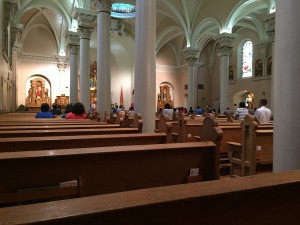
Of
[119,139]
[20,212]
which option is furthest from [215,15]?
[20,212]

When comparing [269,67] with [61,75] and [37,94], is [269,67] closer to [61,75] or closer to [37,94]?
[61,75]

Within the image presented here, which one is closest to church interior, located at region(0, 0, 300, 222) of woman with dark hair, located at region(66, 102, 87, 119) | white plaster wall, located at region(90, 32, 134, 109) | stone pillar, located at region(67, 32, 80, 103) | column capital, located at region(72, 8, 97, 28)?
woman with dark hair, located at region(66, 102, 87, 119)

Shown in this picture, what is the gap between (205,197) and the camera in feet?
3.82

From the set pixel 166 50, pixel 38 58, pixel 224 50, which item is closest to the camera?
pixel 224 50

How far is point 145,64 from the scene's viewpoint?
21.3ft

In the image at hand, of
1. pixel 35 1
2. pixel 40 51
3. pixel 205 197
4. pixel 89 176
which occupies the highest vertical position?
pixel 35 1

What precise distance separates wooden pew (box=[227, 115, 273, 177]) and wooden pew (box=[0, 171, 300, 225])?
3.59 metres

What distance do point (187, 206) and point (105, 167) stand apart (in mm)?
1316

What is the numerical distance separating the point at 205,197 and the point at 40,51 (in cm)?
2518

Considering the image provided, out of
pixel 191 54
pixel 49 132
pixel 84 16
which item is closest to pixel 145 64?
pixel 49 132

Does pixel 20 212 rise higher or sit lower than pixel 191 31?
lower

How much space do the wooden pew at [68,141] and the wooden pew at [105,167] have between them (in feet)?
2.68

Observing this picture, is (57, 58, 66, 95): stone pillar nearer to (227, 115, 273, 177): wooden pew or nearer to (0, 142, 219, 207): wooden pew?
(227, 115, 273, 177): wooden pew

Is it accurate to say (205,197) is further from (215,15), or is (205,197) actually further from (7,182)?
(215,15)
